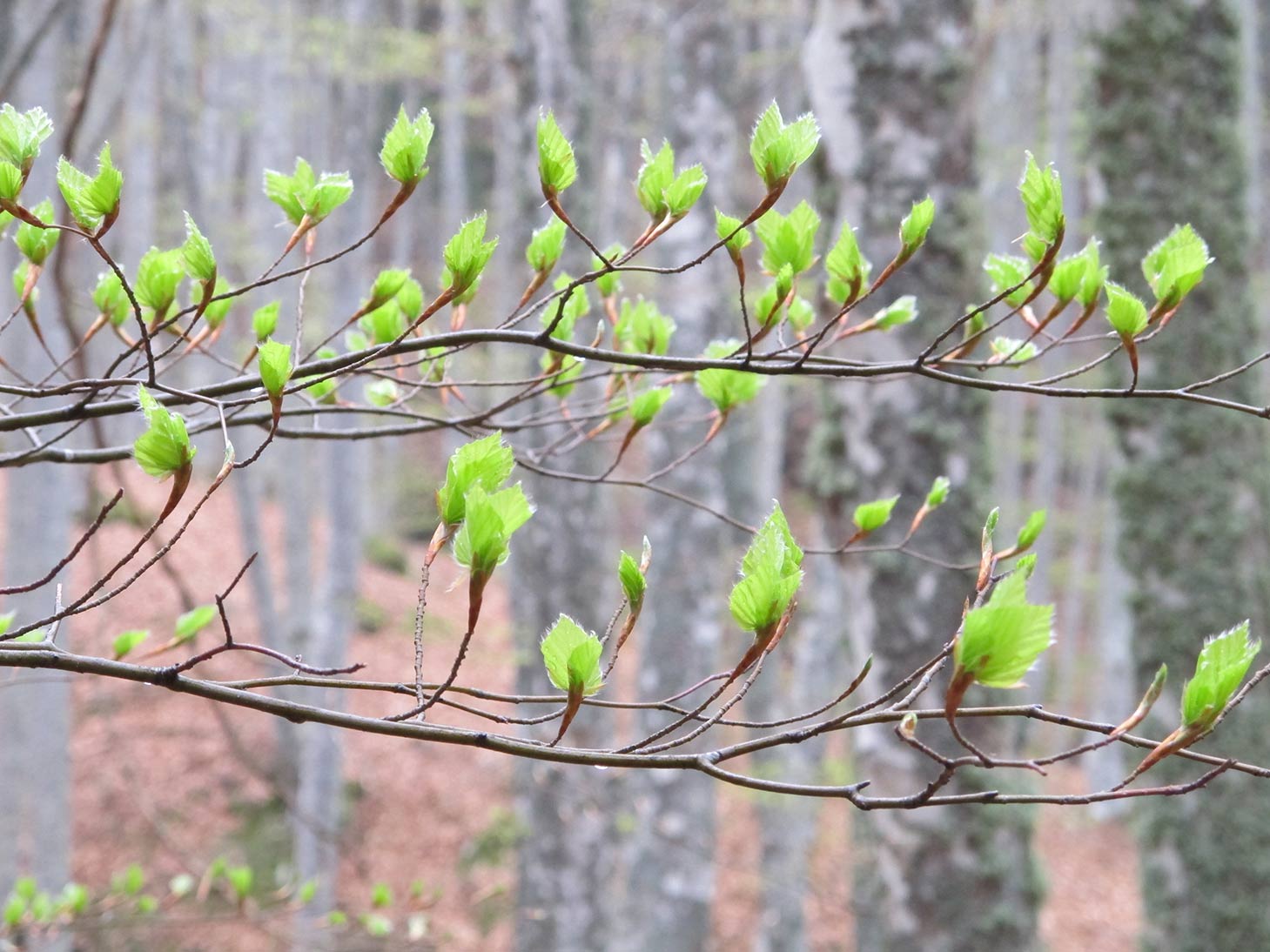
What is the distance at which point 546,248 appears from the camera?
1.23m

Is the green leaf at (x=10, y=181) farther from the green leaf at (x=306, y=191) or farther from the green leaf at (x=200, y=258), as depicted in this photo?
the green leaf at (x=306, y=191)

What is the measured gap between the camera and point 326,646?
7164 millimetres

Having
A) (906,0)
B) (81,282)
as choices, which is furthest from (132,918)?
(81,282)

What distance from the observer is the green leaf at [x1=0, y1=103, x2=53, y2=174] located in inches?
35.1

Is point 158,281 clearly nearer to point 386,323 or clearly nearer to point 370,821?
point 386,323

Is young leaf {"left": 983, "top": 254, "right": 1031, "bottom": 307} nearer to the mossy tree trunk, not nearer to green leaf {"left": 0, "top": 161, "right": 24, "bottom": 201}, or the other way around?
green leaf {"left": 0, "top": 161, "right": 24, "bottom": 201}

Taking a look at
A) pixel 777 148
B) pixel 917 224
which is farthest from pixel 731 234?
pixel 917 224

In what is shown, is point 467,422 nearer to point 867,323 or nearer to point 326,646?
point 867,323

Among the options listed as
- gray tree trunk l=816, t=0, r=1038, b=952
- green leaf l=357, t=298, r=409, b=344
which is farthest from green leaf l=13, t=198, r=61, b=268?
gray tree trunk l=816, t=0, r=1038, b=952

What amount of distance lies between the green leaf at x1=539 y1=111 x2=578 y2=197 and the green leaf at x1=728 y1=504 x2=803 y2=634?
0.40 metres

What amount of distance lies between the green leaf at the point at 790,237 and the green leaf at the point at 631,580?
43 centimetres

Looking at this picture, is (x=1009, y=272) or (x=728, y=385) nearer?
(x=1009, y=272)

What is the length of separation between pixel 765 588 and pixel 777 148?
43 centimetres

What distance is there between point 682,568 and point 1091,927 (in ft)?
20.4
